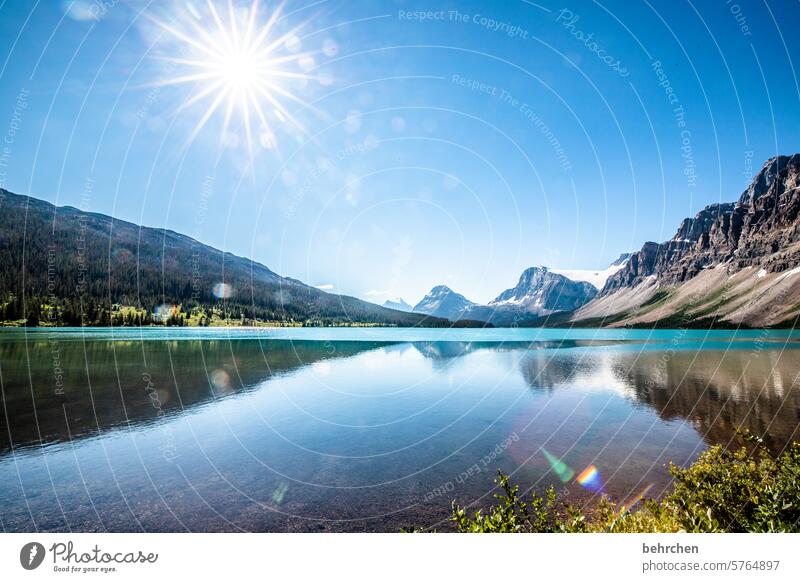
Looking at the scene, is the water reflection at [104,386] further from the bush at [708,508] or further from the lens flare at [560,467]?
the lens flare at [560,467]

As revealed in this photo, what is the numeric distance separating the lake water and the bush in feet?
19.8

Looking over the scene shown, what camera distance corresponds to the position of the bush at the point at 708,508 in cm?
518

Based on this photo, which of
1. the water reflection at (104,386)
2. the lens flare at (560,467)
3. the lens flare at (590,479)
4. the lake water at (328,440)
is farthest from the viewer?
the water reflection at (104,386)

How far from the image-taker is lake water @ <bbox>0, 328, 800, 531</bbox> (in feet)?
38.9

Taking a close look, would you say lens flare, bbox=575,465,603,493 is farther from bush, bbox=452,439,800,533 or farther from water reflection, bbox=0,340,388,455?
water reflection, bbox=0,340,388,455

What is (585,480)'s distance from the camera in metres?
14.1

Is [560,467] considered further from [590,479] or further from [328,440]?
[328,440]

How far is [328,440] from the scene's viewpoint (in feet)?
63.2

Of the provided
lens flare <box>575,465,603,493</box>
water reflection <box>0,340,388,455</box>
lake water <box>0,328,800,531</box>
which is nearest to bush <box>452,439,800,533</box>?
lake water <box>0,328,800,531</box>

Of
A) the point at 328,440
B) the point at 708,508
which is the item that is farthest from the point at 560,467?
the point at 708,508

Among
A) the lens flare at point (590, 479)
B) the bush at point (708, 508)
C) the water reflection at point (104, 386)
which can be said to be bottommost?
the lens flare at point (590, 479)

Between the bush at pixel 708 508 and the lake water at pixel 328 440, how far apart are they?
238 inches

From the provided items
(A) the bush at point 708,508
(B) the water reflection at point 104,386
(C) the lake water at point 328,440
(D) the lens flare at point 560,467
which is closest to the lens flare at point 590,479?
(C) the lake water at point 328,440
